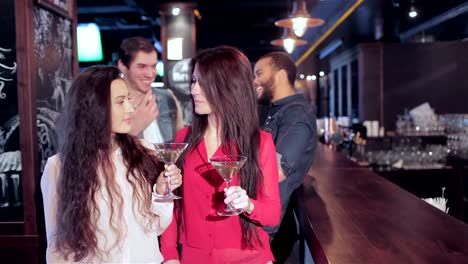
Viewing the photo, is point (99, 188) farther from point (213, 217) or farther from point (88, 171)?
point (213, 217)

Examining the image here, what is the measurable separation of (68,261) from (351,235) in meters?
1.17

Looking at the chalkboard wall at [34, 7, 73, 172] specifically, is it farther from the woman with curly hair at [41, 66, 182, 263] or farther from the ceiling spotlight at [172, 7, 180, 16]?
the ceiling spotlight at [172, 7, 180, 16]

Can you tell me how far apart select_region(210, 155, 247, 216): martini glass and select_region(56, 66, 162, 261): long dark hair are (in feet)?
1.14

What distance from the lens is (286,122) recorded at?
2562mm

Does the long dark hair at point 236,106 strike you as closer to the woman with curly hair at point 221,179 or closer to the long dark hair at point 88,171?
the woman with curly hair at point 221,179

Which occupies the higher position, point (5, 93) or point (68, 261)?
point (5, 93)

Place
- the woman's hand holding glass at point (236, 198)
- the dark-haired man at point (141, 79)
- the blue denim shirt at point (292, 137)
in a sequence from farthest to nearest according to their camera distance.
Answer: the dark-haired man at point (141, 79), the blue denim shirt at point (292, 137), the woman's hand holding glass at point (236, 198)

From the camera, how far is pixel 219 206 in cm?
181

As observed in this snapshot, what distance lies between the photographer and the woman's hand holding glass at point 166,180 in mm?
1677

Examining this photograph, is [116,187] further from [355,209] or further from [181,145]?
[355,209]

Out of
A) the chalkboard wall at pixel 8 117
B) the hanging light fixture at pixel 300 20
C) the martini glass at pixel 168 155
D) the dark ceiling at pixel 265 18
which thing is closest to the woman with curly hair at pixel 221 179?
the martini glass at pixel 168 155

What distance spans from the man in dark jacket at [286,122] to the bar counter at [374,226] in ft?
0.63

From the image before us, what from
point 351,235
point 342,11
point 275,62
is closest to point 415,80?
point 342,11

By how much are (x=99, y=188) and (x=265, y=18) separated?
27.8 ft
